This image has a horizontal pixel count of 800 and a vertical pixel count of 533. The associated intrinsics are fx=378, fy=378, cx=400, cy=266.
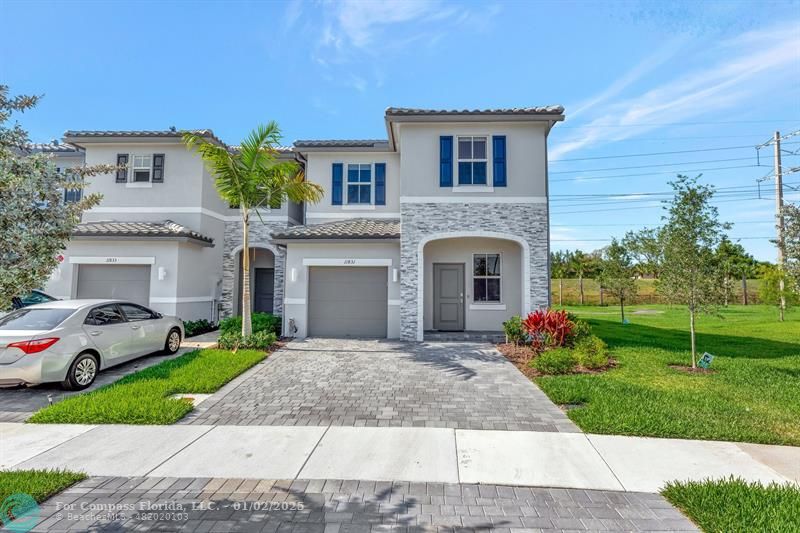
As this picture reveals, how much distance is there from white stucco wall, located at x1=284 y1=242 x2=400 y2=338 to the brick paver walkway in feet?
29.2

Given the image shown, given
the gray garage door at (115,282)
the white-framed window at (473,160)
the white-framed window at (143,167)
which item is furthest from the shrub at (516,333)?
the white-framed window at (143,167)

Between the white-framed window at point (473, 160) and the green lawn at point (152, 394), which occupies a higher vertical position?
the white-framed window at point (473, 160)

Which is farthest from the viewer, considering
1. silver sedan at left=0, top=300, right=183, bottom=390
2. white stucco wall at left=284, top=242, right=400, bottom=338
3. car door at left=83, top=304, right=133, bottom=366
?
white stucco wall at left=284, top=242, right=400, bottom=338

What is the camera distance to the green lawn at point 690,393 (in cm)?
534

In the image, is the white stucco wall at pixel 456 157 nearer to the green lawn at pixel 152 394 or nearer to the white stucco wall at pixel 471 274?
the white stucco wall at pixel 471 274

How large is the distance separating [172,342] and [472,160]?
34.1 feet

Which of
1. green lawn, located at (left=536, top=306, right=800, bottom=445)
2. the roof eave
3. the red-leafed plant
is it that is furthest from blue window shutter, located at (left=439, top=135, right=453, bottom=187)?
the roof eave

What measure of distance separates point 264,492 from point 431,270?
10411 millimetres

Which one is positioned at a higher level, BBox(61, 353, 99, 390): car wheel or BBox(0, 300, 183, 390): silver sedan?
BBox(0, 300, 183, 390): silver sedan

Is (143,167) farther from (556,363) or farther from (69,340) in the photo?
(556,363)

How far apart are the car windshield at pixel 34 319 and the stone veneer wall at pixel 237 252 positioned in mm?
8053

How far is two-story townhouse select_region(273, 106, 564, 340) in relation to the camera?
1225cm

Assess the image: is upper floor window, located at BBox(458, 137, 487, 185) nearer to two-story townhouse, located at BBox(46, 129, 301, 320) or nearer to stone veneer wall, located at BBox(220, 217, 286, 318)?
two-story townhouse, located at BBox(46, 129, 301, 320)

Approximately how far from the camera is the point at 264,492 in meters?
3.76
